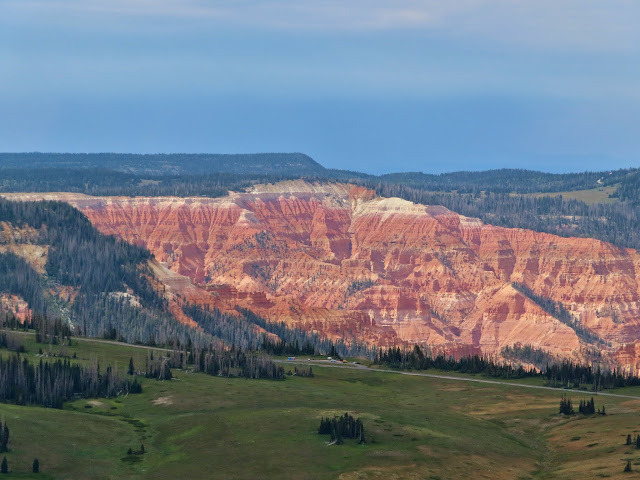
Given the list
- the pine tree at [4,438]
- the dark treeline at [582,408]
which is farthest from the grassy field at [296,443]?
the dark treeline at [582,408]

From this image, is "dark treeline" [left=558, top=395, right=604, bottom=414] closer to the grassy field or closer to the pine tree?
the grassy field

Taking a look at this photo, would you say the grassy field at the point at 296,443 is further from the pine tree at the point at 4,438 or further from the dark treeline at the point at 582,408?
the dark treeline at the point at 582,408

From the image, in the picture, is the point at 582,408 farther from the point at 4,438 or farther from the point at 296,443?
the point at 4,438

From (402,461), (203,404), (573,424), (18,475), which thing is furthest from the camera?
(203,404)

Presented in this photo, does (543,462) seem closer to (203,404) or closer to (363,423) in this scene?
(363,423)

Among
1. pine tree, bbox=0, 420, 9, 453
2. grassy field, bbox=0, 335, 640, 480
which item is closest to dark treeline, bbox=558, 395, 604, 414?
grassy field, bbox=0, 335, 640, 480

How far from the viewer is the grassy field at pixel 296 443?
494 ft

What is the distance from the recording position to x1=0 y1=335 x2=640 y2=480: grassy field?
494 feet

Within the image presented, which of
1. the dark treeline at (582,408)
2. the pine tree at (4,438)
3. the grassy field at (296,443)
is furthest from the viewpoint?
the dark treeline at (582,408)

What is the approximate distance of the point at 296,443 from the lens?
6452 inches

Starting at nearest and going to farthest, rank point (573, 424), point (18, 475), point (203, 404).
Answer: point (18, 475)
point (573, 424)
point (203, 404)

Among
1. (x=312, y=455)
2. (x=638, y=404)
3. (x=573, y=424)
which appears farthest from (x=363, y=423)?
(x=638, y=404)

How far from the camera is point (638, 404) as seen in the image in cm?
19700

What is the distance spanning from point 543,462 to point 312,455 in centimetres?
2962
